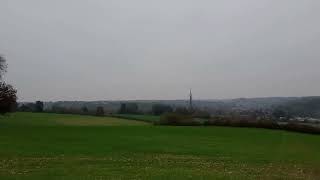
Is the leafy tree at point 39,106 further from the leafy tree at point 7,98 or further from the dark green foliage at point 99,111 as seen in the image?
the leafy tree at point 7,98

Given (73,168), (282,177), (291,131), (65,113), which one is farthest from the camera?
(65,113)

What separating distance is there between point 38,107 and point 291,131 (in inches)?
2659

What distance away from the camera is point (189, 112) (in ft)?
322

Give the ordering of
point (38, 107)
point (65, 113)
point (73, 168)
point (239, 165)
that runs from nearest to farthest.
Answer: point (73, 168) < point (239, 165) < point (65, 113) < point (38, 107)

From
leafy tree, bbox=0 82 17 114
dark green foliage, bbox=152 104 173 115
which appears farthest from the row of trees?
dark green foliage, bbox=152 104 173 115

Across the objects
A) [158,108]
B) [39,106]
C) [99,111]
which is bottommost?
[99,111]

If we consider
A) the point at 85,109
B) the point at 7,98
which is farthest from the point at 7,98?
the point at 85,109

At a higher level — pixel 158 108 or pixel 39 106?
pixel 39 106

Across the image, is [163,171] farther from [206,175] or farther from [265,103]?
[265,103]

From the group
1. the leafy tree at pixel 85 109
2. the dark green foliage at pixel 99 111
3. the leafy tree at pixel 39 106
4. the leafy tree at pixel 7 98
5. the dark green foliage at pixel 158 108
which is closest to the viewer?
the leafy tree at pixel 7 98

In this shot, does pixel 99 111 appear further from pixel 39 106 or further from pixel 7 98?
pixel 7 98

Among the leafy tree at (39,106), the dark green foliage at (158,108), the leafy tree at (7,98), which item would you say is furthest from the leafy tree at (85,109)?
the leafy tree at (7,98)

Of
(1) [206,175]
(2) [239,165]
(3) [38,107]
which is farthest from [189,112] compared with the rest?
(1) [206,175]

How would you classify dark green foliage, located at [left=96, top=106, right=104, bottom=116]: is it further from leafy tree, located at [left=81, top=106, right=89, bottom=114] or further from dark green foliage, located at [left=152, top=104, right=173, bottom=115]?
dark green foliage, located at [left=152, top=104, right=173, bottom=115]
